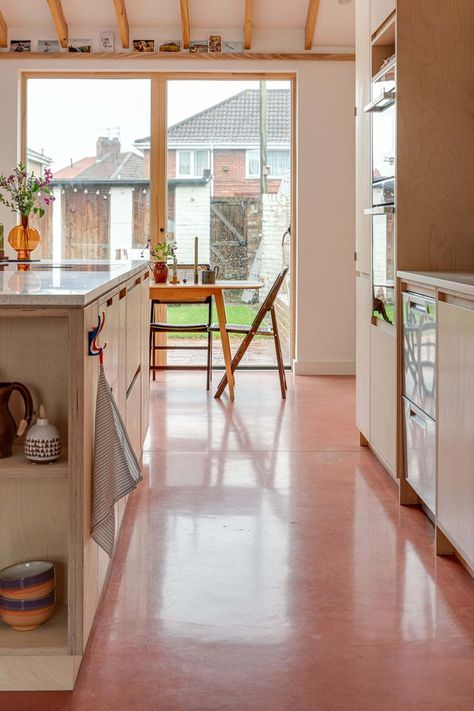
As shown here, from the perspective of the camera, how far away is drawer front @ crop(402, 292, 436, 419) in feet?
10.3

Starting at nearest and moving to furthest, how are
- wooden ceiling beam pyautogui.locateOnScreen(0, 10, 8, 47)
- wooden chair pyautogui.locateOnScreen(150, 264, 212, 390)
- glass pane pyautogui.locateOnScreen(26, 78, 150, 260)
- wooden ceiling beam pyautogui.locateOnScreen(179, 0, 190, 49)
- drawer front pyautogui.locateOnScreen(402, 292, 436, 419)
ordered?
drawer front pyautogui.locateOnScreen(402, 292, 436, 419), wooden chair pyautogui.locateOnScreen(150, 264, 212, 390), wooden ceiling beam pyautogui.locateOnScreen(179, 0, 190, 49), wooden ceiling beam pyautogui.locateOnScreen(0, 10, 8, 47), glass pane pyautogui.locateOnScreen(26, 78, 150, 260)

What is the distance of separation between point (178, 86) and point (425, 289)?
15.5 ft

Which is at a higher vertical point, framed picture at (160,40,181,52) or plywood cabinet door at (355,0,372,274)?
framed picture at (160,40,181,52)

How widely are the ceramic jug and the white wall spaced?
5337 millimetres

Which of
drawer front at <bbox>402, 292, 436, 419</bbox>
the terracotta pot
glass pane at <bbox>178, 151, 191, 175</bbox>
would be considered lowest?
drawer front at <bbox>402, 292, 436, 419</bbox>

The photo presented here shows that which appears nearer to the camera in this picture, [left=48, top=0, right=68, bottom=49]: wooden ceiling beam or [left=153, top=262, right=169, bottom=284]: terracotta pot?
[left=153, top=262, right=169, bottom=284]: terracotta pot

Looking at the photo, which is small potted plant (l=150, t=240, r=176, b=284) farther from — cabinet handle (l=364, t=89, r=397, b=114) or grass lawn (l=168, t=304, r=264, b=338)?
cabinet handle (l=364, t=89, r=397, b=114)

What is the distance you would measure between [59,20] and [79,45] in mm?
310

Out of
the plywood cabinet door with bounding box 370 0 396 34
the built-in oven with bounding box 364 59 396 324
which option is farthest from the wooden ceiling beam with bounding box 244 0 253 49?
the built-in oven with bounding box 364 59 396 324

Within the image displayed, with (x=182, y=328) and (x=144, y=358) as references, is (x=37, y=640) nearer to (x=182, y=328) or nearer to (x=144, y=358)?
(x=144, y=358)

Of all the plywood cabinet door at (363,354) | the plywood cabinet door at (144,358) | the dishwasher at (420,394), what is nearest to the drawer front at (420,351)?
the dishwasher at (420,394)

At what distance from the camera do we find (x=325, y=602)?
8.61ft

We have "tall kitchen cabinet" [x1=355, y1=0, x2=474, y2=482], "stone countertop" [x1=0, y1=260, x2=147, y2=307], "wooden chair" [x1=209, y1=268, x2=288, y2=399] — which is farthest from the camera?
"wooden chair" [x1=209, y1=268, x2=288, y2=399]

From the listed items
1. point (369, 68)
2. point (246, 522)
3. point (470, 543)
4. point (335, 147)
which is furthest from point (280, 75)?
point (470, 543)
